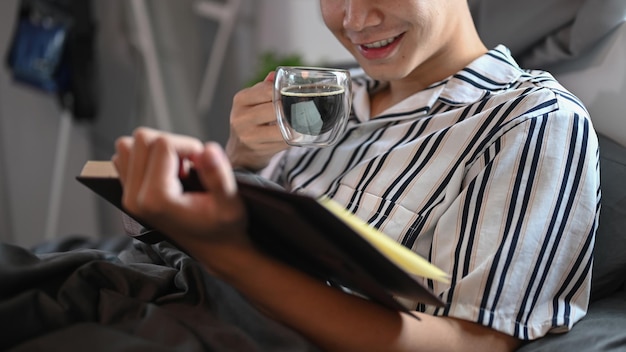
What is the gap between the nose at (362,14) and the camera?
3.46 feet

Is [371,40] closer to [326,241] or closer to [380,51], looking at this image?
[380,51]

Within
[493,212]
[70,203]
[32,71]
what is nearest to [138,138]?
[493,212]

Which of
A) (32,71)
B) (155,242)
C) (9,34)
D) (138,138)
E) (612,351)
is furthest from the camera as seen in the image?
(9,34)

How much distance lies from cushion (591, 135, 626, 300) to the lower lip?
14.2 inches

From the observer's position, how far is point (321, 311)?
0.77m

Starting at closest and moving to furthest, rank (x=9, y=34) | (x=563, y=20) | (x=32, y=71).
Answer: (x=563, y=20)
(x=32, y=71)
(x=9, y=34)

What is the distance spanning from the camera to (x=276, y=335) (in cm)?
75

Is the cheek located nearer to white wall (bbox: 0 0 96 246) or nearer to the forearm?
the forearm

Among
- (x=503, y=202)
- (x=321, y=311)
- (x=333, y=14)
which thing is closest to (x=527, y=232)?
(x=503, y=202)

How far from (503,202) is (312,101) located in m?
0.28

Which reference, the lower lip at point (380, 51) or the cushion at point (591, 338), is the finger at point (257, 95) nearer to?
A: the lower lip at point (380, 51)

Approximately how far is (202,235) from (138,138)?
108 mm

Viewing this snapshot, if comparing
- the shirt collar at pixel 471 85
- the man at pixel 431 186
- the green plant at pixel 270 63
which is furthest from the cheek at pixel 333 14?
the green plant at pixel 270 63

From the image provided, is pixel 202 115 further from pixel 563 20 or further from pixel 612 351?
pixel 612 351
